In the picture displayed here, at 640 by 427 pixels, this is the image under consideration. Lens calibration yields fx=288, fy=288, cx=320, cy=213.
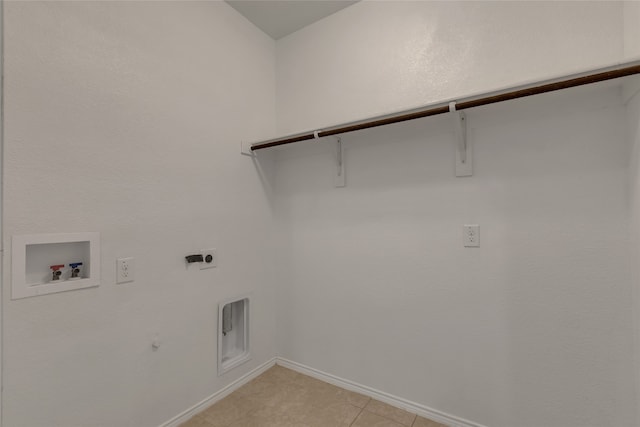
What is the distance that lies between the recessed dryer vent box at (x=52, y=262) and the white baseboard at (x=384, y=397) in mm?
1505

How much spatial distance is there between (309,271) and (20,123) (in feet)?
5.60

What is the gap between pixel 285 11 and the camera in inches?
81.0

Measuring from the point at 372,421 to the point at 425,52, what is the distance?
2.19 meters

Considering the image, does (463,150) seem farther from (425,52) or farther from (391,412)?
(391,412)

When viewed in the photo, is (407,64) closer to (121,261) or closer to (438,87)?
(438,87)

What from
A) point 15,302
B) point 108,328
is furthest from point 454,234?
point 15,302

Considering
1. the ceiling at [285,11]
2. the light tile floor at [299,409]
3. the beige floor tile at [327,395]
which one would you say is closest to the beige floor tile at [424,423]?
the light tile floor at [299,409]

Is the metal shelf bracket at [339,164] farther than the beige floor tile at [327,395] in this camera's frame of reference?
Yes

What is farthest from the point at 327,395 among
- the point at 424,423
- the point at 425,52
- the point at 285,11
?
the point at 285,11

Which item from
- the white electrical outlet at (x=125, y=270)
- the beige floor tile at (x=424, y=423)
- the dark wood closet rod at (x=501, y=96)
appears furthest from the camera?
the beige floor tile at (x=424, y=423)

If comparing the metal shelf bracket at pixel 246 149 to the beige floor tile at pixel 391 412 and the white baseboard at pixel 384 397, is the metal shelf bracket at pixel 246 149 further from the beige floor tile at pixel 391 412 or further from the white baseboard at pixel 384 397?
the beige floor tile at pixel 391 412

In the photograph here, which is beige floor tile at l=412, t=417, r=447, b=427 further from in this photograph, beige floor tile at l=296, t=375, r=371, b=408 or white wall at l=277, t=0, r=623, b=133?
white wall at l=277, t=0, r=623, b=133

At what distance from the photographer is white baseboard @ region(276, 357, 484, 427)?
162cm

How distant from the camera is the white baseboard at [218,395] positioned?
1646mm
